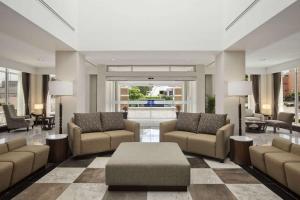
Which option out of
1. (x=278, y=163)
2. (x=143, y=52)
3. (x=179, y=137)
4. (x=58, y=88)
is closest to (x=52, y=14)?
(x=58, y=88)

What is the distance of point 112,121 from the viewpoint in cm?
527

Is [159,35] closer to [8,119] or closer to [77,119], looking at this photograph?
[77,119]

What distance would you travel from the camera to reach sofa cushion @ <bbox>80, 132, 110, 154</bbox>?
4.33 m

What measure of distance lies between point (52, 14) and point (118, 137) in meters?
2.96

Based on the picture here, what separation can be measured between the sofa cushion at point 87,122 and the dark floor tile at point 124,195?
2.28 metres

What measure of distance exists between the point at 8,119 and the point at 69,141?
475 centimetres

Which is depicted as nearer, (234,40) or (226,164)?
(226,164)

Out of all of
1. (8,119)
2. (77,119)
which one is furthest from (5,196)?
(8,119)

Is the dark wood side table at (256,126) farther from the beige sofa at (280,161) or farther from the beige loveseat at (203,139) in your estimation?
the beige sofa at (280,161)

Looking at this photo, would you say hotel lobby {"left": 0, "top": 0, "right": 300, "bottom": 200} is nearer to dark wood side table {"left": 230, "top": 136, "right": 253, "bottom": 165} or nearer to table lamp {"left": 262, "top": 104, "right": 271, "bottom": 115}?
dark wood side table {"left": 230, "top": 136, "right": 253, "bottom": 165}

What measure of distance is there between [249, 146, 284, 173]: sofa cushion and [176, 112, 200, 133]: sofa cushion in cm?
151

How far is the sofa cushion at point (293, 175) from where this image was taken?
2.56 metres

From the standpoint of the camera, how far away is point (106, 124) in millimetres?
5180

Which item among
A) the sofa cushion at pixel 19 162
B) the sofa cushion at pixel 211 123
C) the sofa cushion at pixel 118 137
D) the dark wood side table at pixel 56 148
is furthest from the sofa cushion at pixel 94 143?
the sofa cushion at pixel 211 123
